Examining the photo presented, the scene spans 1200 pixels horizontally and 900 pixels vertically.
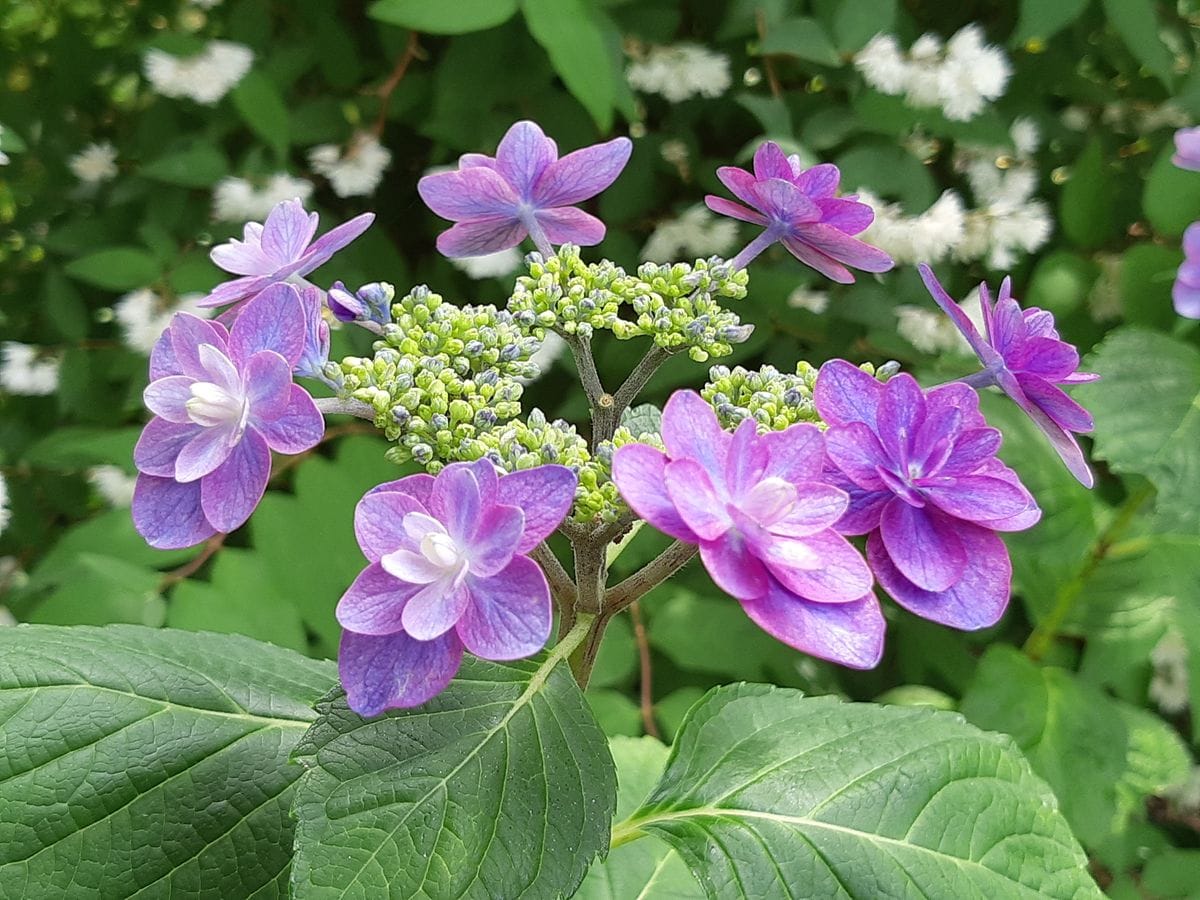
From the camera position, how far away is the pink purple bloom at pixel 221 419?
1.24 ft

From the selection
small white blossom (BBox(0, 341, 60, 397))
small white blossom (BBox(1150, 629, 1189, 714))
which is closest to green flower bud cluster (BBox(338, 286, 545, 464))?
small white blossom (BBox(0, 341, 60, 397))

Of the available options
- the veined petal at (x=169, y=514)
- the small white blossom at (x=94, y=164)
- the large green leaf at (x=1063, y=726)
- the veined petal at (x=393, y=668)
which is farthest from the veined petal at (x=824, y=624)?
the small white blossom at (x=94, y=164)

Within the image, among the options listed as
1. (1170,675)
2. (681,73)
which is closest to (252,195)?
(681,73)

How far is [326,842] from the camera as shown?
1.19 feet

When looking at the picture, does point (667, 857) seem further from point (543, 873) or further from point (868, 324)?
point (868, 324)

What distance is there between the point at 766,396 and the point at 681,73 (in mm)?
838

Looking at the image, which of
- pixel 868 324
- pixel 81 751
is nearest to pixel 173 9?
pixel 868 324

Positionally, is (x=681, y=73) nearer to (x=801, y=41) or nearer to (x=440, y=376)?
(x=801, y=41)

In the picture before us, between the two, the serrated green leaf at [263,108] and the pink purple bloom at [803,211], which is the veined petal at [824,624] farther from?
the serrated green leaf at [263,108]

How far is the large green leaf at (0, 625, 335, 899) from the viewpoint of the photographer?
1.53 feet

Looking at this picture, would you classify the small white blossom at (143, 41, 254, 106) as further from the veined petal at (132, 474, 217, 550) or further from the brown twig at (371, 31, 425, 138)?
the veined petal at (132, 474, 217, 550)

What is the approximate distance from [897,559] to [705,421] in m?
0.08

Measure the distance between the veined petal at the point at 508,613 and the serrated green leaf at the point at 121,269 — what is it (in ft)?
3.13

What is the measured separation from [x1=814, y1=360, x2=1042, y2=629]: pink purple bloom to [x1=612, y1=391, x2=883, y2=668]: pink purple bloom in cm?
2
